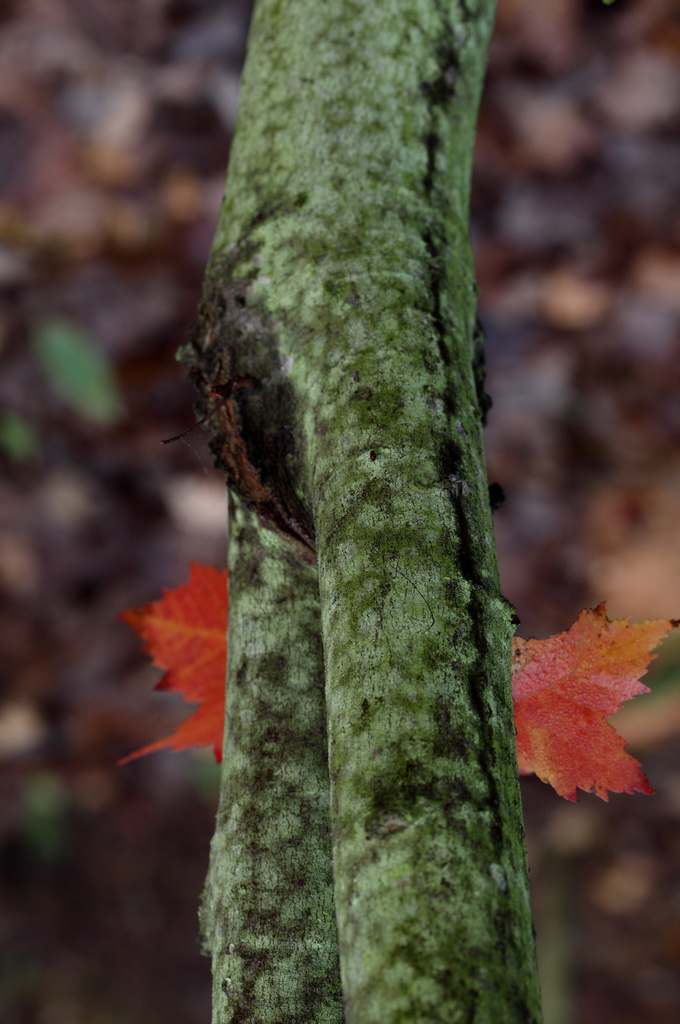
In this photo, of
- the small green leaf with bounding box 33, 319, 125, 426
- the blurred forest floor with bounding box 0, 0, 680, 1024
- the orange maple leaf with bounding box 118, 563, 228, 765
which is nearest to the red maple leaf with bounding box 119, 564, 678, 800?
the orange maple leaf with bounding box 118, 563, 228, 765

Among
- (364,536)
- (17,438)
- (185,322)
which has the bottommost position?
(364,536)

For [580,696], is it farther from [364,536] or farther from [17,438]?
[17,438]

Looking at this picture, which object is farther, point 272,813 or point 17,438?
point 17,438

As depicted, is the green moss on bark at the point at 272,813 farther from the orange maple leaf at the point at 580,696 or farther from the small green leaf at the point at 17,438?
the small green leaf at the point at 17,438

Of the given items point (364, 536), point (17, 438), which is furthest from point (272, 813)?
point (17, 438)

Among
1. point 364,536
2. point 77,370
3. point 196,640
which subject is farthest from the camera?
point 77,370

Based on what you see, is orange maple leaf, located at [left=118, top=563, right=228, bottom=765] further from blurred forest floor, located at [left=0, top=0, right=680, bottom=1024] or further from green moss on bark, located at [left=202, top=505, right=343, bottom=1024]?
blurred forest floor, located at [left=0, top=0, right=680, bottom=1024]

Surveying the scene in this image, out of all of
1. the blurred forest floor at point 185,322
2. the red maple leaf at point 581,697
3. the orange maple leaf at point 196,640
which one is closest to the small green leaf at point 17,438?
the blurred forest floor at point 185,322
